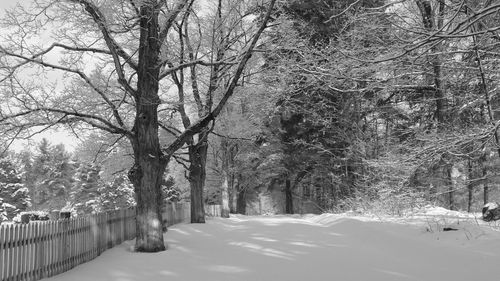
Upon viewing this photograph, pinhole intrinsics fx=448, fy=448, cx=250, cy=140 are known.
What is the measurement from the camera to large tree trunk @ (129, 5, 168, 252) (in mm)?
11688

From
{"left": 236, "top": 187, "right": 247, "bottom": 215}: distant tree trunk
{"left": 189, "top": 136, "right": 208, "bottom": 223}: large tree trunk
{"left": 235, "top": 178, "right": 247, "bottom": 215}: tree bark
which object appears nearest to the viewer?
{"left": 189, "top": 136, "right": 208, "bottom": 223}: large tree trunk

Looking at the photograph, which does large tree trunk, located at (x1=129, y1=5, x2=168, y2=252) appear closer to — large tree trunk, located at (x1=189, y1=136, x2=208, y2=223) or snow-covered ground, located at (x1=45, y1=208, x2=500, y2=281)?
snow-covered ground, located at (x1=45, y1=208, x2=500, y2=281)

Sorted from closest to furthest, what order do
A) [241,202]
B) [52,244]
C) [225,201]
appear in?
[52,244], [225,201], [241,202]

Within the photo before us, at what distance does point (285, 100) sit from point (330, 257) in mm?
13419

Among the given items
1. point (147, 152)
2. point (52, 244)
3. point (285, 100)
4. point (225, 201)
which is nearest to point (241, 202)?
point (225, 201)

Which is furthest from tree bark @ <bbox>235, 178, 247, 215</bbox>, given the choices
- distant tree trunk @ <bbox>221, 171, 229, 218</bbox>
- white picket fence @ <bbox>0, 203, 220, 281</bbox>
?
white picket fence @ <bbox>0, 203, 220, 281</bbox>

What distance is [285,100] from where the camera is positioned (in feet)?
74.4

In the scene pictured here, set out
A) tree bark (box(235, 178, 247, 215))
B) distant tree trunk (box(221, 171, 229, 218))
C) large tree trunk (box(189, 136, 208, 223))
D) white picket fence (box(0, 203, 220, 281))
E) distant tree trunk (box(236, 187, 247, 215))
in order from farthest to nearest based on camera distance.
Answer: distant tree trunk (box(236, 187, 247, 215)) < tree bark (box(235, 178, 247, 215)) < distant tree trunk (box(221, 171, 229, 218)) < large tree trunk (box(189, 136, 208, 223)) < white picket fence (box(0, 203, 220, 281))

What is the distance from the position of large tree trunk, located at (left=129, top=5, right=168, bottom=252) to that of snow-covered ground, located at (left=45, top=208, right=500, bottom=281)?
67 cm

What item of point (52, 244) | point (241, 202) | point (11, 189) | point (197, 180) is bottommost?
point (52, 244)

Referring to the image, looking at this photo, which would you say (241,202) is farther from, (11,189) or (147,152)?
(147,152)

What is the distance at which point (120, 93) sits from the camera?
63.2ft

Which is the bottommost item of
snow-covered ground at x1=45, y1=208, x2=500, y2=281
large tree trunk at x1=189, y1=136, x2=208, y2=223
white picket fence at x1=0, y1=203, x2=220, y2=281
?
snow-covered ground at x1=45, y1=208, x2=500, y2=281

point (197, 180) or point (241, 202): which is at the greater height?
point (197, 180)
